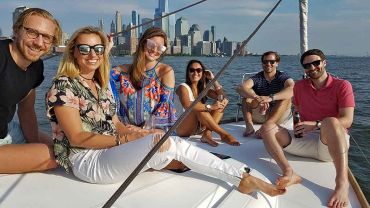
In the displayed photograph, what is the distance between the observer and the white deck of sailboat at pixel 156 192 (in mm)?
2441

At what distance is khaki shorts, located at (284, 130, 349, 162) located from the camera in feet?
11.4

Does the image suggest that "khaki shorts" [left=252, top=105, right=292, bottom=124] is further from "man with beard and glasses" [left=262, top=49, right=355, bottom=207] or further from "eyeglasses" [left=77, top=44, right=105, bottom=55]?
"eyeglasses" [left=77, top=44, right=105, bottom=55]

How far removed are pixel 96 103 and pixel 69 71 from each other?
31 cm

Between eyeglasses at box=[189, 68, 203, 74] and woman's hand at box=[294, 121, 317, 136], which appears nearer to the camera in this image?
woman's hand at box=[294, 121, 317, 136]

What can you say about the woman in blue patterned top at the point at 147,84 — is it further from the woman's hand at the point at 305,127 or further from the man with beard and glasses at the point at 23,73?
the woman's hand at the point at 305,127

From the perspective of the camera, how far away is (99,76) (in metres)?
2.93

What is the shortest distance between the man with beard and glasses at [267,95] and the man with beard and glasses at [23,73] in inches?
104

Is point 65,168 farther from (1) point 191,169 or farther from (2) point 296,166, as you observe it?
(2) point 296,166

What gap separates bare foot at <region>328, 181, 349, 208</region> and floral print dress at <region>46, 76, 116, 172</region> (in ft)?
5.82

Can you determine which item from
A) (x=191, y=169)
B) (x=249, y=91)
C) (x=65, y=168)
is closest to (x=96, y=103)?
(x=65, y=168)

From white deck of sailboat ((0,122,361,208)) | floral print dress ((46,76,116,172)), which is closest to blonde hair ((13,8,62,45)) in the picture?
floral print dress ((46,76,116,172))

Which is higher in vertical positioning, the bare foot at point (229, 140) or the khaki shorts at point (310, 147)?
the khaki shorts at point (310, 147)

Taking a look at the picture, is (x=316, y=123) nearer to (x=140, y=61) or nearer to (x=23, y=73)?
(x=140, y=61)

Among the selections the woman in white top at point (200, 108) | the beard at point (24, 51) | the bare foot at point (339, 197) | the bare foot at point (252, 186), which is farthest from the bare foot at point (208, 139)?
the beard at point (24, 51)
